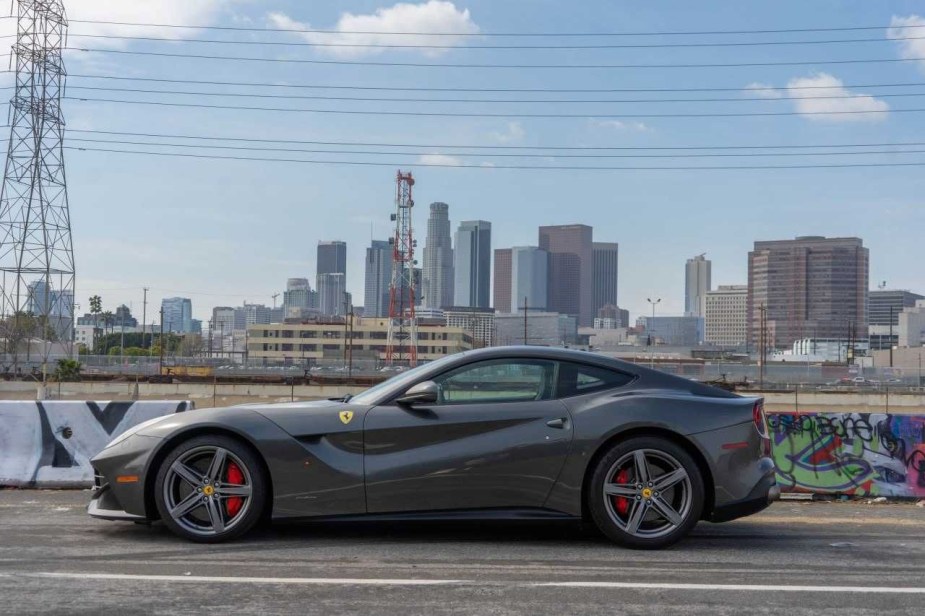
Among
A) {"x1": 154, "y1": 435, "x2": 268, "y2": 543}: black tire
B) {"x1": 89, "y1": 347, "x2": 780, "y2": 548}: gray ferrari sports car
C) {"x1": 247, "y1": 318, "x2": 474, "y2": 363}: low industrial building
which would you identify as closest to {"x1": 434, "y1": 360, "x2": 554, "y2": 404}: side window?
{"x1": 89, "y1": 347, "x2": 780, "y2": 548}: gray ferrari sports car

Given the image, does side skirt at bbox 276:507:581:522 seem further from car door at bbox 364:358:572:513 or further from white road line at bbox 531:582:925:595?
white road line at bbox 531:582:925:595

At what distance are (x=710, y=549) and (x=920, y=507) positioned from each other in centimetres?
361

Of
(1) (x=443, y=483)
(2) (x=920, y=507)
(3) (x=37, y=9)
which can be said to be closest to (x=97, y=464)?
(1) (x=443, y=483)

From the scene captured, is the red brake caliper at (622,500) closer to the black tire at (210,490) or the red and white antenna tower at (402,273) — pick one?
the black tire at (210,490)

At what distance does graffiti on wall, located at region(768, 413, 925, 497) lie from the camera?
9.20 m

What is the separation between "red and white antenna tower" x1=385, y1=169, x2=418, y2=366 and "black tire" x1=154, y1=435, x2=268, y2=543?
3875 inches

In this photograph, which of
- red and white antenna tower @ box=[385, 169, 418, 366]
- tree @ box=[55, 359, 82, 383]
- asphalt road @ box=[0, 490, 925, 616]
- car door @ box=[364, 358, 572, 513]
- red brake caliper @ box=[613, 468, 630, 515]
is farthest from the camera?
red and white antenna tower @ box=[385, 169, 418, 366]

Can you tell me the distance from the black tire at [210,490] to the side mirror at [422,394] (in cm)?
102

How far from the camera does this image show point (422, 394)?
6.16 meters

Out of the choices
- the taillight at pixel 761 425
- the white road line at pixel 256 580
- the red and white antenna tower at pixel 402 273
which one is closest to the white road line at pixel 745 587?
the white road line at pixel 256 580

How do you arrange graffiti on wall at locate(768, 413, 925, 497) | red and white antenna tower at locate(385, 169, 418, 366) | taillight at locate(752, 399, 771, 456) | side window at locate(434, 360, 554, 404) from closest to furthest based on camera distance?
side window at locate(434, 360, 554, 404), taillight at locate(752, 399, 771, 456), graffiti on wall at locate(768, 413, 925, 497), red and white antenna tower at locate(385, 169, 418, 366)

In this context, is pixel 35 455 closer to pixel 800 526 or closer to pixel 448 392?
pixel 448 392

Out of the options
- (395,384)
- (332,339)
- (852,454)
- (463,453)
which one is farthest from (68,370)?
(332,339)

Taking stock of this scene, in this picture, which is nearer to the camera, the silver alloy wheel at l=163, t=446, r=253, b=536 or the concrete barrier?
the silver alloy wheel at l=163, t=446, r=253, b=536
